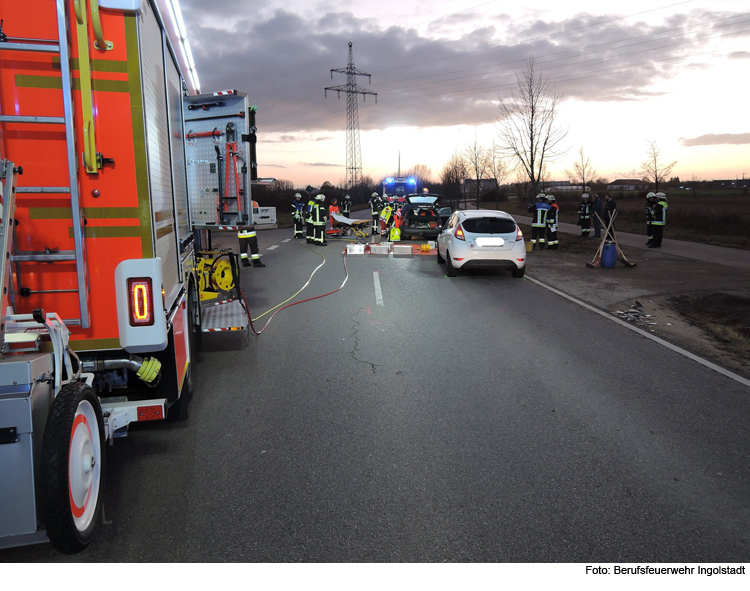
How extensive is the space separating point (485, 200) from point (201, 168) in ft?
279

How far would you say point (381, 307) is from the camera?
31.9 feet

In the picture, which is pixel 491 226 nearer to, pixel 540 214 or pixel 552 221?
pixel 540 214

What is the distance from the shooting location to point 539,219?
19.4m

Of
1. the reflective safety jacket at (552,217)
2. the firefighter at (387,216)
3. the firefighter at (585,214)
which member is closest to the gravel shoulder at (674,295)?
the reflective safety jacket at (552,217)

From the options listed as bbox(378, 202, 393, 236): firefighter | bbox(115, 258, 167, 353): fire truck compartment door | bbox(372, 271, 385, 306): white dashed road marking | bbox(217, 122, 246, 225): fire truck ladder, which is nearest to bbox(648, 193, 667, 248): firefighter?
bbox(378, 202, 393, 236): firefighter

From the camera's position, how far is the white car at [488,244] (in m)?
12.7

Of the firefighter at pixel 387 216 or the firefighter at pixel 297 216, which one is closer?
the firefighter at pixel 387 216

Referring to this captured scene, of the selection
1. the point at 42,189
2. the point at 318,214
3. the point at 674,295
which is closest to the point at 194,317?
the point at 42,189

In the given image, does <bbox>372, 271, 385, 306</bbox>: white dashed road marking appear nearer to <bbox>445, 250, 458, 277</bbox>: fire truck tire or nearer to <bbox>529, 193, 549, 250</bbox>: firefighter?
<bbox>445, 250, 458, 277</bbox>: fire truck tire

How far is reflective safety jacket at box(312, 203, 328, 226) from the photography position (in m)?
19.1

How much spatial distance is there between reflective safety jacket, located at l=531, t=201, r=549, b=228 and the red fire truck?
640 inches

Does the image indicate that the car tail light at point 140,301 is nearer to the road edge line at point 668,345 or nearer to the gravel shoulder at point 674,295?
the road edge line at point 668,345

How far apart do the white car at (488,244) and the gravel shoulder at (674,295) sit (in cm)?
99

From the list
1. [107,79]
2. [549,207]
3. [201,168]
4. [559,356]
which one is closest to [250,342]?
[201,168]
